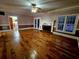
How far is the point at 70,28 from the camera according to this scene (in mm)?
4941

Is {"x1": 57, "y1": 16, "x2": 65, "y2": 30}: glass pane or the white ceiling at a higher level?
the white ceiling

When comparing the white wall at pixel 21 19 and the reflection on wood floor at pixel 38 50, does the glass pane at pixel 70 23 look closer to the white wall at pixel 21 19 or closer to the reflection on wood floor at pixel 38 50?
the reflection on wood floor at pixel 38 50

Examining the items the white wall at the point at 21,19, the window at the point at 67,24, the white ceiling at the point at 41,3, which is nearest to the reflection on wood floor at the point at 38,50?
the window at the point at 67,24

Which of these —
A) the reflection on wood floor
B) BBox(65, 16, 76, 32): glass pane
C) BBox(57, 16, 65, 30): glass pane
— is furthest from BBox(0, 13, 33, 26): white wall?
BBox(65, 16, 76, 32): glass pane

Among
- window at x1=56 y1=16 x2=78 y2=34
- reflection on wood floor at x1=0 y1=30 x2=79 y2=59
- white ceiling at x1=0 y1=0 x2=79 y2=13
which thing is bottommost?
reflection on wood floor at x1=0 y1=30 x2=79 y2=59

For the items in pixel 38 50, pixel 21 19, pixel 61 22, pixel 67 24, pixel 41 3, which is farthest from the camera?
pixel 21 19

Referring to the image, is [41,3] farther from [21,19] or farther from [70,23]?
[21,19]

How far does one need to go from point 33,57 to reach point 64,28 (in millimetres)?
4102

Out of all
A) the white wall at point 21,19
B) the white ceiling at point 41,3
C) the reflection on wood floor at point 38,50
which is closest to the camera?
the reflection on wood floor at point 38,50

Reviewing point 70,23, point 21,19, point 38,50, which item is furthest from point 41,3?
point 21,19

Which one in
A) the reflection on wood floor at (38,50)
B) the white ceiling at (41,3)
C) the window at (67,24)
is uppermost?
the white ceiling at (41,3)

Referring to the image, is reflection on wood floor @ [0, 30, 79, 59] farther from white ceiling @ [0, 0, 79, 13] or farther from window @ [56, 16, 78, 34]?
white ceiling @ [0, 0, 79, 13]

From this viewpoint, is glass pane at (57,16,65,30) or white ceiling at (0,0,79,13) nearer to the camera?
white ceiling at (0,0,79,13)

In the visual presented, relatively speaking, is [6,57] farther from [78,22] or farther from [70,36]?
[78,22]
